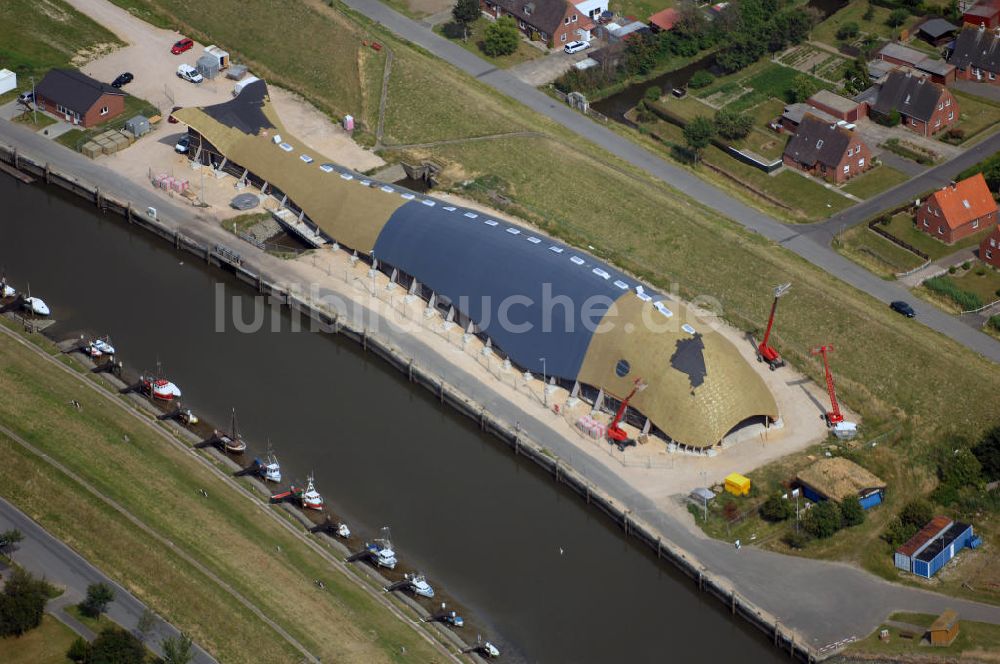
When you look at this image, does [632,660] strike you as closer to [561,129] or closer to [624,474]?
[624,474]

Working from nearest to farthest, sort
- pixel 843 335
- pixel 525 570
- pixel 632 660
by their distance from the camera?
1. pixel 632 660
2. pixel 525 570
3. pixel 843 335

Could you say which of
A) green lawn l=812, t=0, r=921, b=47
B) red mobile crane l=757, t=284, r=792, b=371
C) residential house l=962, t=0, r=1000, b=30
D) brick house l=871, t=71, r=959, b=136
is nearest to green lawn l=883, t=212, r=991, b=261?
brick house l=871, t=71, r=959, b=136

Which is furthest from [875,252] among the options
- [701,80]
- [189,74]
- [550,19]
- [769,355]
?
[189,74]

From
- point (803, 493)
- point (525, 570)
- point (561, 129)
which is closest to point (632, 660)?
point (525, 570)

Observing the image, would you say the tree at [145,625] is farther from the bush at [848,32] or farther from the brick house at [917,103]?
the bush at [848,32]

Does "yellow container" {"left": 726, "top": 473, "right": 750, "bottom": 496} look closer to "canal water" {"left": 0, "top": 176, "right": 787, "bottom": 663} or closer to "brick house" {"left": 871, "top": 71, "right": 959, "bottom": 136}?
"canal water" {"left": 0, "top": 176, "right": 787, "bottom": 663}

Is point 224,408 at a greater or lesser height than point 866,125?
lesser

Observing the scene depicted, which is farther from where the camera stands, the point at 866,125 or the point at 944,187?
the point at 866,125
